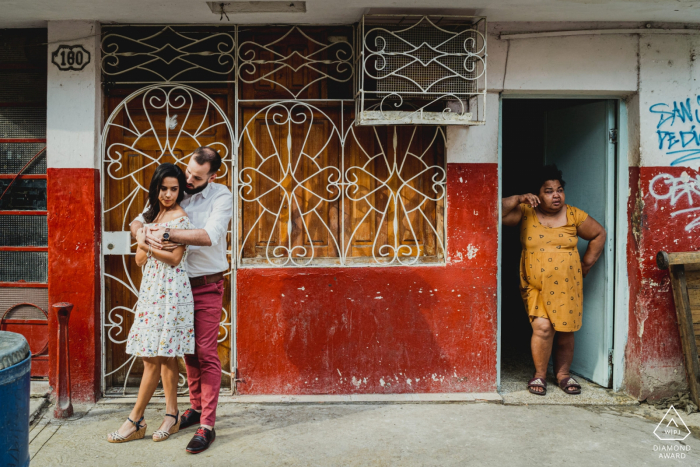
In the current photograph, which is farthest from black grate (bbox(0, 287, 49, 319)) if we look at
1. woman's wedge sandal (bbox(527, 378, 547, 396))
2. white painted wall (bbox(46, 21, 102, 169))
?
woman's wedge sandal (bbox(527, 378, 547, 396))

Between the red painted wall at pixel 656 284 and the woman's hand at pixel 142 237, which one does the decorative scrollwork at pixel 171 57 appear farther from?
the red painted wall at pixel 656 284

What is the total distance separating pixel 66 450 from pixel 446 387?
2646mm

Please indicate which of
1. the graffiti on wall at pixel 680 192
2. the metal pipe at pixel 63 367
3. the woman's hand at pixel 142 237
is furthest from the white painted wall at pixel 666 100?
the metal pipe at pixel 63 367

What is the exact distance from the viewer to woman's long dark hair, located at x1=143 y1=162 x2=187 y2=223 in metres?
3.31

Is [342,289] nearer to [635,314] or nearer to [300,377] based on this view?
[300,377]

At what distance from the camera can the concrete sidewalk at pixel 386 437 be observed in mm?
3277

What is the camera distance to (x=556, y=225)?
14.5 ft

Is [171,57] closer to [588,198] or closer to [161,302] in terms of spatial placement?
[161,302]

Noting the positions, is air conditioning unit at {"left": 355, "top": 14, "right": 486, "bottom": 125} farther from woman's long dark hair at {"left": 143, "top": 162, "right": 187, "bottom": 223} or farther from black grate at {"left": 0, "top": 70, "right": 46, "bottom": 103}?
black grate at {"left": 0, "top": 70, "right": 46, "bottom": 103}

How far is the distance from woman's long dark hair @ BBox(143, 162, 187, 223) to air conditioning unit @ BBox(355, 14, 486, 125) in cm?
132

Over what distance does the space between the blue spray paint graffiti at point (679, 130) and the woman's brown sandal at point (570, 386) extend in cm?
187

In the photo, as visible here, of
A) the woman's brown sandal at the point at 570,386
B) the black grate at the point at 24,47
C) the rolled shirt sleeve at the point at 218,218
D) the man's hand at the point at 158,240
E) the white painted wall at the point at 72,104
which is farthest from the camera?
the woman's brown sandal at the point at 570,386

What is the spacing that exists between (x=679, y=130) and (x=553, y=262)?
1388 mm

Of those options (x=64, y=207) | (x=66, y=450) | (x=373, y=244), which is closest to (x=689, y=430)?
(x=373, y=244)
